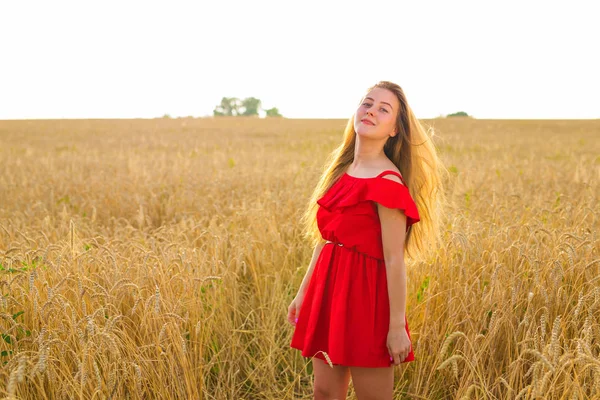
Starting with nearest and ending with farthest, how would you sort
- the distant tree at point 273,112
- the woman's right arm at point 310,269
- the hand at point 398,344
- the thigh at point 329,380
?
the hand at point 398,344, the thigh at point 329,380, the woman's right arm at point 310,269, the distant tree at point 273,112

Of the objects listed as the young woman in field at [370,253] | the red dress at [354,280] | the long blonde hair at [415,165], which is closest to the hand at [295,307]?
the young woman in field at [370,253]

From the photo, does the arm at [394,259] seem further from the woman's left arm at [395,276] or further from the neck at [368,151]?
the neck at [368,151]

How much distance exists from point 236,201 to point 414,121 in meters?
4.15

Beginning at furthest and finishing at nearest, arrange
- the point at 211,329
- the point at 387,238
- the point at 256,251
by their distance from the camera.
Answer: the point at 256,251 → the point at 211,329 → the point at 387,238

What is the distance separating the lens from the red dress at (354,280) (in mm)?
2039

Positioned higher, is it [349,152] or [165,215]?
[349,152]

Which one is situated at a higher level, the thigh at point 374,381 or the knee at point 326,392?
the thigh at point 374,381

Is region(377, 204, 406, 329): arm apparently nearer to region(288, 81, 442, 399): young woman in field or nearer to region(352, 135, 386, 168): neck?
region(288, 81, 442, 399): young woman in field

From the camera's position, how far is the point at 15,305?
9.37ft

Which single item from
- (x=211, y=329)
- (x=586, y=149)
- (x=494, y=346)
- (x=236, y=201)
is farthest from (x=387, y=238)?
(x=586, y=149)

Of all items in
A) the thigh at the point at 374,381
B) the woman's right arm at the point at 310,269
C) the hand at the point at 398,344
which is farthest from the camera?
the woman's right arm at the point at 310,269

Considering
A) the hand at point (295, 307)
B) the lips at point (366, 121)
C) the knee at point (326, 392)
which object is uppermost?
Answer: the lips at point (366, 121)

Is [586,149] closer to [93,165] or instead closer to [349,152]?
[93,165]

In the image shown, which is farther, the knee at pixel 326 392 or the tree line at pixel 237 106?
the tree line at pixel 237 106
